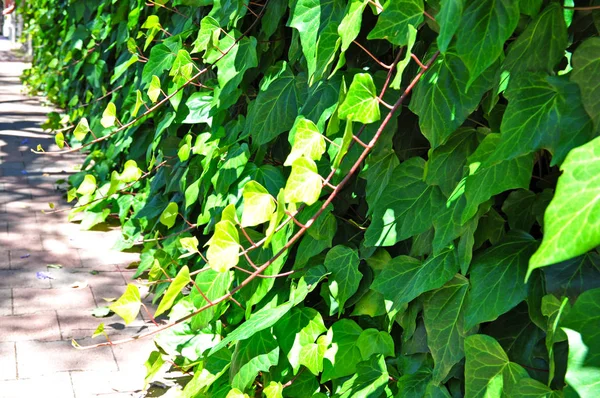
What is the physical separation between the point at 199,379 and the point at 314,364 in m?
0.67

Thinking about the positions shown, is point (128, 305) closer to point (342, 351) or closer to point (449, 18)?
point (342, 351)

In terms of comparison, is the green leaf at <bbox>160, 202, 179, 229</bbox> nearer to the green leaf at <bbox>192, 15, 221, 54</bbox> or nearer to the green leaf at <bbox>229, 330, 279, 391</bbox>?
the green leaf at <bbox>192, 15, 221, 54</bbox>

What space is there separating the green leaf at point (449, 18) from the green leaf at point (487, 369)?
0.59 metres

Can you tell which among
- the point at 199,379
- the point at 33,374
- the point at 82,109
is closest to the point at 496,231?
the point at 199,379

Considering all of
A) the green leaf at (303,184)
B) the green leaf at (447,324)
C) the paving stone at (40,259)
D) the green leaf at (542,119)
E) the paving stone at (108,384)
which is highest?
the green leaf at (542,119)

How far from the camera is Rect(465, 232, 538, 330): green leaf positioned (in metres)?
1.43

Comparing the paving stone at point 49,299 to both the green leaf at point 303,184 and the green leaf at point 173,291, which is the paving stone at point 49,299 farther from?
the green leaf at point 303,184

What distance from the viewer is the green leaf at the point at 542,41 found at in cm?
132

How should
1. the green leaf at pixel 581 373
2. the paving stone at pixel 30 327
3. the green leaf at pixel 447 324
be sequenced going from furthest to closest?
the paving stone at pixel 30 327, the green leaf at pixel 447 324, the green leaf at pixel 581 373

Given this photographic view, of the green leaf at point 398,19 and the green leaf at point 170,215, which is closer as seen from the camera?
the green leaf at point 398,19

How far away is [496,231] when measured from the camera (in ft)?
5.13

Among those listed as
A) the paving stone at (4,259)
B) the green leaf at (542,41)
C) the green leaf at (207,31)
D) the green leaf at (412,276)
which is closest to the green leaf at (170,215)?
the green leaf at (207,31)

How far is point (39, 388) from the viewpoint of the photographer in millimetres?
2830

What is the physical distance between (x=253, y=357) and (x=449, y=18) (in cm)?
138
